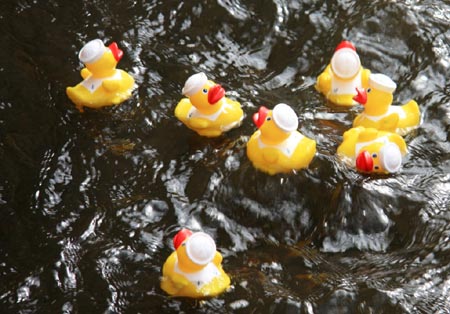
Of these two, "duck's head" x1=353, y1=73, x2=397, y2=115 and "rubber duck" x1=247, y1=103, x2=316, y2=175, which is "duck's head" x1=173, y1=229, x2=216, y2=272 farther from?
"duck's head" x1=353, y1=73, x2=397, y2=115

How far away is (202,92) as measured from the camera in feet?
7.86

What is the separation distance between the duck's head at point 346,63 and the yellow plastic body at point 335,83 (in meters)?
0.02

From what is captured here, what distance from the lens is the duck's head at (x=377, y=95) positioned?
2.38 metres

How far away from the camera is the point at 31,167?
2.45 m

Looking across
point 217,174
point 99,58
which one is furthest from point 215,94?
point 99,58

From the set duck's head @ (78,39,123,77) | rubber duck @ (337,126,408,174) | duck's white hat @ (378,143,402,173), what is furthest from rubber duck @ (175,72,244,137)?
duck's white hat @ (378,143,402,173)

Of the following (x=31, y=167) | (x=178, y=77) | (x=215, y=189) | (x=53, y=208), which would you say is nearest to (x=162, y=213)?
(x=215, y=189)

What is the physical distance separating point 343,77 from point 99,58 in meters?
0.86

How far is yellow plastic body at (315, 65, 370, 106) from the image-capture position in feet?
8.48

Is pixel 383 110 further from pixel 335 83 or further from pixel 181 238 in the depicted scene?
pixel 181 238

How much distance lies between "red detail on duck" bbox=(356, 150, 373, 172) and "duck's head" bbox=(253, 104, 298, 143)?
226 mm

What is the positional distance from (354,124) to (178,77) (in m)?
0.72

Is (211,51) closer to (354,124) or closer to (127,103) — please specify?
(127,103)

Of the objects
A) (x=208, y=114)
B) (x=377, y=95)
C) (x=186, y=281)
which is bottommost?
(x=186, y=281)
